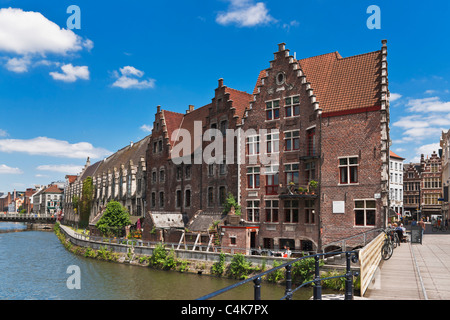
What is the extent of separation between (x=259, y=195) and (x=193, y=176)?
9.58 m

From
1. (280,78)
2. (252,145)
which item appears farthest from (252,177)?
(280,78)

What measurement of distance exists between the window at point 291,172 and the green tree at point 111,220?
74.1 feet

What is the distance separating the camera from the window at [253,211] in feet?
112

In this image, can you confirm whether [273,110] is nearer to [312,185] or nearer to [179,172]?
[312,185]

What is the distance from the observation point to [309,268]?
24875 mm

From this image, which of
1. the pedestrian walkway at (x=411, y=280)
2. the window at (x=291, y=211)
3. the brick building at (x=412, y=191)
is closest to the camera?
the pedestrian walkway at (x=411, y=280)

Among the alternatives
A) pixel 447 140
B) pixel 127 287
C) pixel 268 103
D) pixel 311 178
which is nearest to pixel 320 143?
pixel 311 178

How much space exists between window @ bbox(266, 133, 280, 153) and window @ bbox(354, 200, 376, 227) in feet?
25.8

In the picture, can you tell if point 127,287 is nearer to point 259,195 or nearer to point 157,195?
point 259,195

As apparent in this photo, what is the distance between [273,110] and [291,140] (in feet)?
10.1

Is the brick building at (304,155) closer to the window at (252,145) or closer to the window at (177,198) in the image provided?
the window at (252,145)

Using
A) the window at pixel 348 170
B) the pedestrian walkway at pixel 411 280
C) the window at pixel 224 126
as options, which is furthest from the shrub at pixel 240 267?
→ the window at pixel 224 126

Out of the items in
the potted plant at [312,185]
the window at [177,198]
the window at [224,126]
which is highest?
the window at [224,126]

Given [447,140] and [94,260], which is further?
[447,140]
